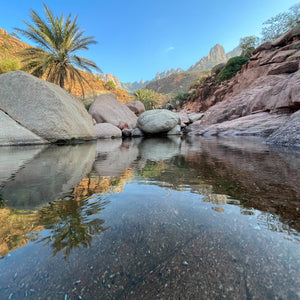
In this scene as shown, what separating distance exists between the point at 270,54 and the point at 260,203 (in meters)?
15.5

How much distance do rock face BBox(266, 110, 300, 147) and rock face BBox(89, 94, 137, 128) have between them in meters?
8.14

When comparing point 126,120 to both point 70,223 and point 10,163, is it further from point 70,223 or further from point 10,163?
point 70,223

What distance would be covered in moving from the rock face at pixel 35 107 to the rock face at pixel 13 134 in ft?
0.41

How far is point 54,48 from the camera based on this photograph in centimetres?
977

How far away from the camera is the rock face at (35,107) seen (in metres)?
4.88

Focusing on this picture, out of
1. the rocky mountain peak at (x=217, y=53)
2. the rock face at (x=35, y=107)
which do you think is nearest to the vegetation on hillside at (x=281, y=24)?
the rock face at (x=35, y=107)

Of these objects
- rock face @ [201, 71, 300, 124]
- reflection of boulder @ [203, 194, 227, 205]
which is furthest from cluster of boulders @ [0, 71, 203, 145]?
rock face @ [201, 71, 300, 124]

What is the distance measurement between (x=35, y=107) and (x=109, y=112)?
5.83m

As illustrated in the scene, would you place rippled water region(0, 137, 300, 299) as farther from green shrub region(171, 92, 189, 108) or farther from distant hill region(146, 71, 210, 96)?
distant hill region(146, 71, 210, 96)

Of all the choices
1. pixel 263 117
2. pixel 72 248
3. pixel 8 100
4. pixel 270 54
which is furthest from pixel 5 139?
pixel 270 54

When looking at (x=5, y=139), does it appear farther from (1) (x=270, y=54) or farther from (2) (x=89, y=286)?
(1) (x=270, y=54)

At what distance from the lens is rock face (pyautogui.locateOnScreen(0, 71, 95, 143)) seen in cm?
488

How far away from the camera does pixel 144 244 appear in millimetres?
638

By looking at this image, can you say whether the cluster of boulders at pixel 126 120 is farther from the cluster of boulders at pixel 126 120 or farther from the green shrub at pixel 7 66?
the green shrub at pixel 7 66
